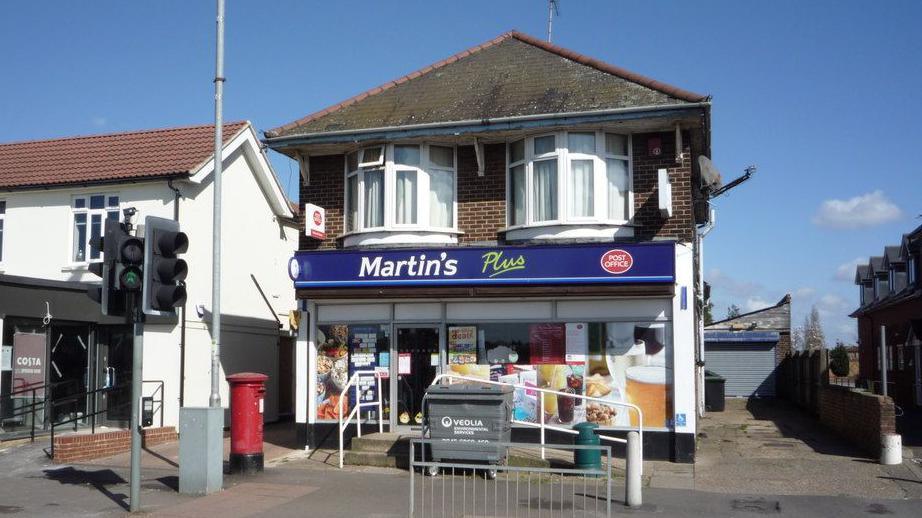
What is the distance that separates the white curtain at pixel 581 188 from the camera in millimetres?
15328

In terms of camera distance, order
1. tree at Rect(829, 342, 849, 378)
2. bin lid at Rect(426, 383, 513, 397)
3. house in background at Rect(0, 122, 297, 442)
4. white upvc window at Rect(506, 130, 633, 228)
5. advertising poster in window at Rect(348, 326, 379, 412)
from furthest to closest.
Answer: tree at Rect(829, 342, 849, 378) → house in background at Rect(0, 122, 297, 442) → advertising poster in window at Rect(348, 326, 379, 412) → white upvc window at Rect(506, 130, 633, 228) → bin lid at Rect(426, 383, 513, 397)

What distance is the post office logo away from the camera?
47.3 ft

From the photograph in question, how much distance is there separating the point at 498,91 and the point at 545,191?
233 centimetres

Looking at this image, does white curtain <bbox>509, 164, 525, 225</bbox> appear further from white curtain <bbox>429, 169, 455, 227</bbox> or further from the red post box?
the red post box

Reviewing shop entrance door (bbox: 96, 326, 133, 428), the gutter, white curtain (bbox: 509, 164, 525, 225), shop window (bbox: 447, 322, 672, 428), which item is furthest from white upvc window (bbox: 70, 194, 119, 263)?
white curtain (bbox: 509, 164, 525, 225)

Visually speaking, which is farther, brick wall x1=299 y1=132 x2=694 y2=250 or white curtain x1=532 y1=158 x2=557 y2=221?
white curtain x1=532 y1=158 x2=557 y2=221

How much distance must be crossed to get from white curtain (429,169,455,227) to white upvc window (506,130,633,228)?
4.40 feet

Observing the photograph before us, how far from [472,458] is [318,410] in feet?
14.3

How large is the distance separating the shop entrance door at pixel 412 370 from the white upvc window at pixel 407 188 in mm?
Result: 1860

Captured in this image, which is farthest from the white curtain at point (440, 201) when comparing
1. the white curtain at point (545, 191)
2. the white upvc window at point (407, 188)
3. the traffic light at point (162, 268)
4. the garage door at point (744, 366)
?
the garage door at point (744, 366)

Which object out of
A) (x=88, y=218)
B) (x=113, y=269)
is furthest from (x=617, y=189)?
(x=88, y=218)

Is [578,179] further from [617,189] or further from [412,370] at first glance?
[412,370]

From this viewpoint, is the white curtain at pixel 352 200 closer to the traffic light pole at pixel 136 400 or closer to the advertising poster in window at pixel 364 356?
the advertising poster in window at pixel 364 356

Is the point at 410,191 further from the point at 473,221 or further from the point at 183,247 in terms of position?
the point at 183,247
